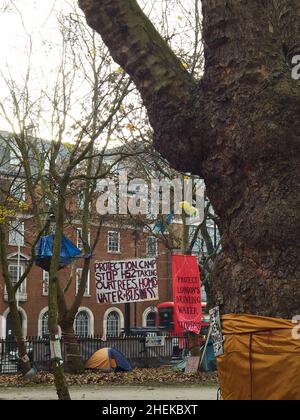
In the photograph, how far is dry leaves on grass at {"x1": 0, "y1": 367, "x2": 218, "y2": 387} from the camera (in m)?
15.7

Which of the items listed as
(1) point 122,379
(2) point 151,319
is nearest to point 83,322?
(2) point 151,319

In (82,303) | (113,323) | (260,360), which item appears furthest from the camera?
(113,323)

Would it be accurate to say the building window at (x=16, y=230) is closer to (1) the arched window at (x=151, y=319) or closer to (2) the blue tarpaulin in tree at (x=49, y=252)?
(2) the blue tarpaulin in tree at (x=49, y=252)

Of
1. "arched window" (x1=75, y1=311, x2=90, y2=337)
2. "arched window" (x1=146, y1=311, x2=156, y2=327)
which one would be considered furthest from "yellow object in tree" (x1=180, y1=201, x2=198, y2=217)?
"arched window" (x1=146, y1=311, x2=156, y2=327)

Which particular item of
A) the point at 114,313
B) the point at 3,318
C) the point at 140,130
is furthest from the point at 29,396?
the point at 114,313

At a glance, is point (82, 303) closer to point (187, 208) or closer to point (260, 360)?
point (187, 208)

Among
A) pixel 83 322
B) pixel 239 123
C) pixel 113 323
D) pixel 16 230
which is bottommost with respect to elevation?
pixel 113 323

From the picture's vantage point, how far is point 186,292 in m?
17.6

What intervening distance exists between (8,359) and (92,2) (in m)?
16.6

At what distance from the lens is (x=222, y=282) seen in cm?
536

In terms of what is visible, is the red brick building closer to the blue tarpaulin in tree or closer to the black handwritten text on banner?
the black handwritten text on banner

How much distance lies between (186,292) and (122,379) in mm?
3123

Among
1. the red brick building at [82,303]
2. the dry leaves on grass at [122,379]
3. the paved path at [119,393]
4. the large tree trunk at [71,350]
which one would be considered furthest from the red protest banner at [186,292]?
the red brick building at [82,303]

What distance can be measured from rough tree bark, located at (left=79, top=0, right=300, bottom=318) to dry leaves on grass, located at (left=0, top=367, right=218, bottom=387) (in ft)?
36.3
